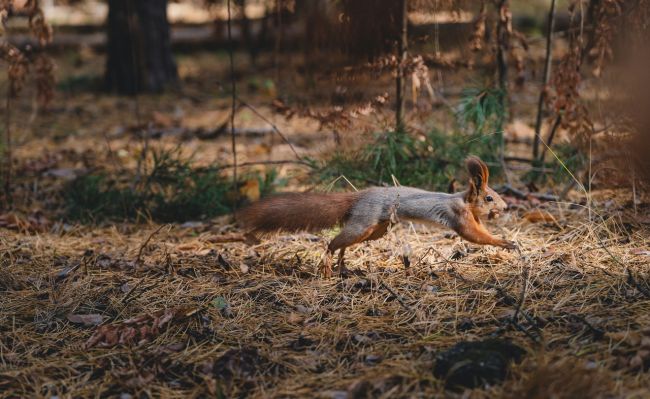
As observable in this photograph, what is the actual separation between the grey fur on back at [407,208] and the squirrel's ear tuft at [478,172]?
11cm

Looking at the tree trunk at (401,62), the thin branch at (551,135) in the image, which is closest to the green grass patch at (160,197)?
the tree trunk at (401,62)

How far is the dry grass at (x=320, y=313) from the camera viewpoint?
233 cm

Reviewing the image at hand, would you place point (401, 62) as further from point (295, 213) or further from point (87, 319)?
point (87, 319)

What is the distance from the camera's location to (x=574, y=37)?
407 centimetres

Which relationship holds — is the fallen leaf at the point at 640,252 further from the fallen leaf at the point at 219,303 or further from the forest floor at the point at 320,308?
the fallen leaf at the point at 219,303

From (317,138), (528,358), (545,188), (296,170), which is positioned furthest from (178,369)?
(317,138)

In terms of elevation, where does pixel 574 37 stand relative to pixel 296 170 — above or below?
above

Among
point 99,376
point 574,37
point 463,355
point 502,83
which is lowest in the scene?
point 99,376

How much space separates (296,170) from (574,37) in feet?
6.58

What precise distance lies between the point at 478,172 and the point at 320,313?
993 millimetres

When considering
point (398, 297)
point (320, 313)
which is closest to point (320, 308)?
point (320, 313)

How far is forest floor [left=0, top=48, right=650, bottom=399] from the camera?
7.63 ft

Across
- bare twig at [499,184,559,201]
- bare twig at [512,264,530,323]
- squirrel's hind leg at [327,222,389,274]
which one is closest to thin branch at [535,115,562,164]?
bare twig at [499,184,559,201]

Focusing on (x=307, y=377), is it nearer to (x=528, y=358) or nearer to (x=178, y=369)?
(x=178, y=369)
